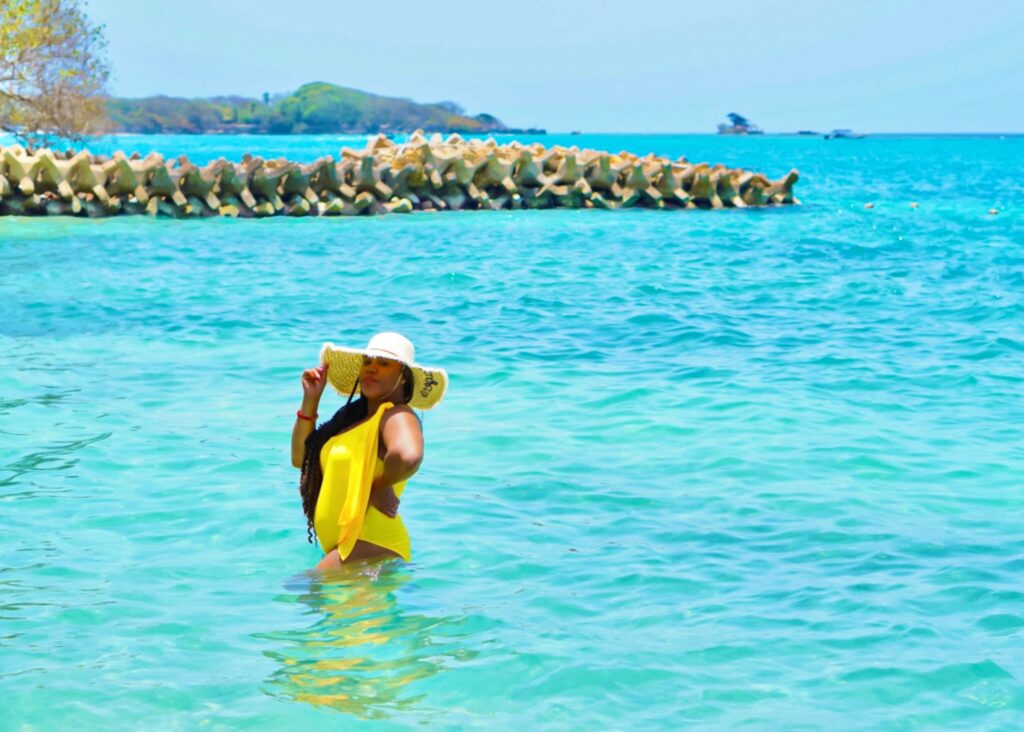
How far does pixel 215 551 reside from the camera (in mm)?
7512

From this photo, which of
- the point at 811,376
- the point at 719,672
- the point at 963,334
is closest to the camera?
the point at 719,672

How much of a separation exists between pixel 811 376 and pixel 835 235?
17384 mm

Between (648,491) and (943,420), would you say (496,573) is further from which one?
(943,420)

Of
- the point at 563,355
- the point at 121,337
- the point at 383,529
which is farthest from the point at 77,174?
the point at 383,529

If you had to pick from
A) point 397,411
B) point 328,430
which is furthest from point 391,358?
point 328,430

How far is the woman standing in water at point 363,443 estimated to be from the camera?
6.08 metres

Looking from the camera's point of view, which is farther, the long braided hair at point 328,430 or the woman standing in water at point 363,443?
the long braided hair at point 328,430

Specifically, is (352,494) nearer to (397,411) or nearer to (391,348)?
(397,411)

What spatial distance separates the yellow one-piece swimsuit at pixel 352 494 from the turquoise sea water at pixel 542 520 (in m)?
0.21

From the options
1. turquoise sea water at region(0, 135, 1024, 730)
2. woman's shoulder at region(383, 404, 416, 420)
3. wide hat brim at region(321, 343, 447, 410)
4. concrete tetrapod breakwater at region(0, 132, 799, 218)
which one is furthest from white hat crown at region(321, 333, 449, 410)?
concrete tetrapod breakwater at region(0, 132, 799, 218)

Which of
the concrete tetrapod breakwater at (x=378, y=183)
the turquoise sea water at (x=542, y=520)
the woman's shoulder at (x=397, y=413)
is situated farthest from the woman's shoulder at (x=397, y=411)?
the concrete tetrapod breakwater at (x=378, y=183)

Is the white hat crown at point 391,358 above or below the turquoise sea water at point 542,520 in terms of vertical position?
above

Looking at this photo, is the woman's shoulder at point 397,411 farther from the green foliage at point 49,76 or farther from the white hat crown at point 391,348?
the green foliage at point 49,76

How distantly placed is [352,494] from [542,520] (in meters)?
2.08
